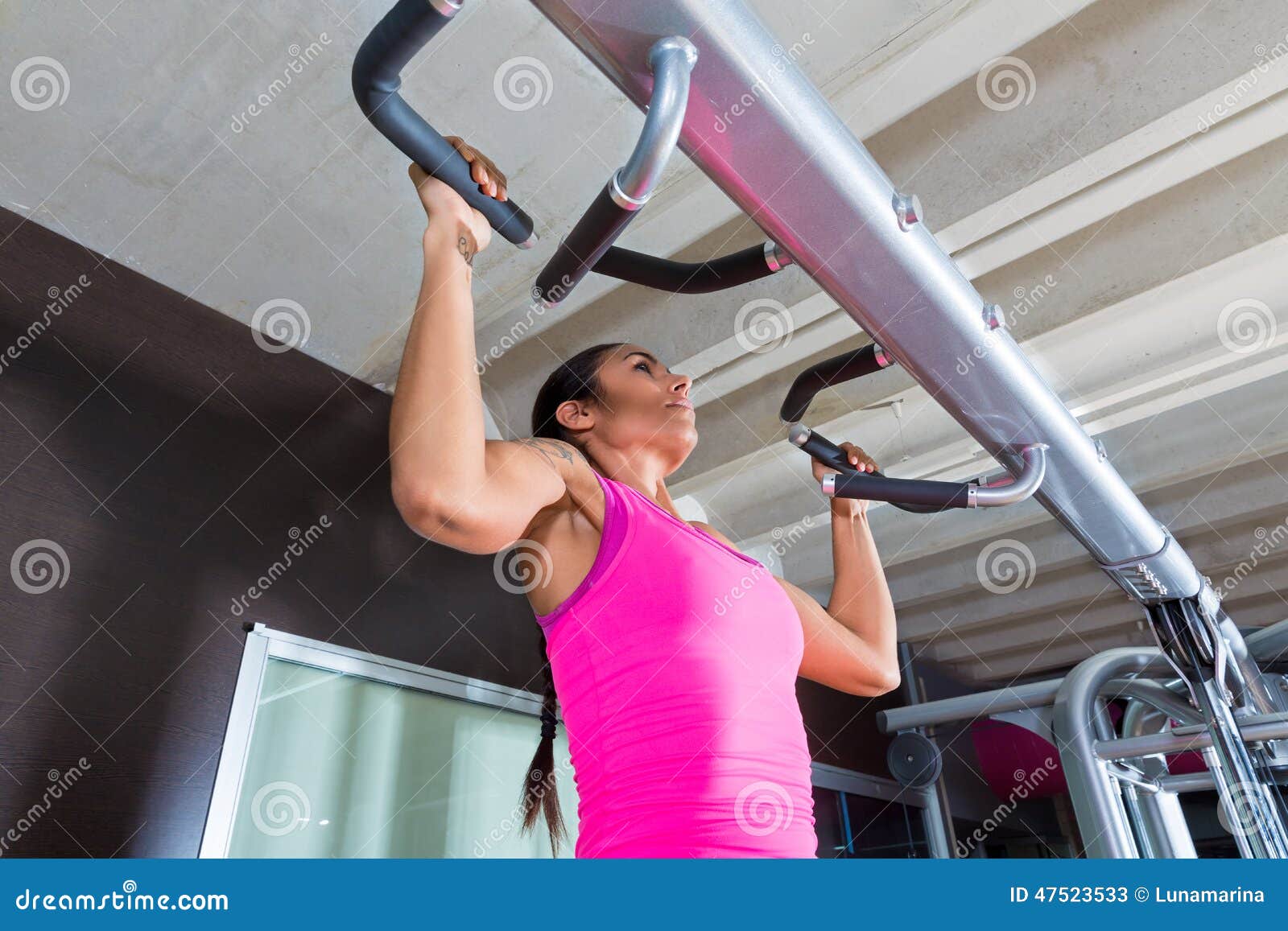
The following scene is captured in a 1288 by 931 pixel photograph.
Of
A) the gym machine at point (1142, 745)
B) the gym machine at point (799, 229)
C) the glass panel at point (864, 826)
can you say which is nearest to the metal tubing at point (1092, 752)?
the gym machine at point (1142, 745)

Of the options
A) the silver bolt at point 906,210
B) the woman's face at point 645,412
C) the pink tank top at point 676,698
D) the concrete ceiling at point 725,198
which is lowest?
the pink tank top at point 676,698

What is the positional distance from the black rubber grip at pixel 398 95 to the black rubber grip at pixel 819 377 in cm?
→ 57

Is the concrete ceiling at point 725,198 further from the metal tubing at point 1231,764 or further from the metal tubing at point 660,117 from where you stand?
the metal tubing at point 660,117

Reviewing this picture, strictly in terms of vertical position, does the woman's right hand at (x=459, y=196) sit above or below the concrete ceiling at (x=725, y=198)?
below

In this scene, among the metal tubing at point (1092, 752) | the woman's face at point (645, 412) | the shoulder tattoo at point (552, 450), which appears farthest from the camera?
the metal tubing at point (1092, 752)

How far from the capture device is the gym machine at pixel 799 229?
0.67 metres

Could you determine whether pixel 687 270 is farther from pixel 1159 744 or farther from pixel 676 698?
pixel 1159 744

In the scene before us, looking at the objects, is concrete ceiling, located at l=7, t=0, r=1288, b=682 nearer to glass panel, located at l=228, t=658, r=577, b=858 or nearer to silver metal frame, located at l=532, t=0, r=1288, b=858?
silver metal frame, located at l=532, t=0, r=1288, b=858

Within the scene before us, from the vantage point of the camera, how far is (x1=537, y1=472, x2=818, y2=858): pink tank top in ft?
2.82

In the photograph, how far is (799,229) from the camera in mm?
881

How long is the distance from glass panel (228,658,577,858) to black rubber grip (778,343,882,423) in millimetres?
1389
